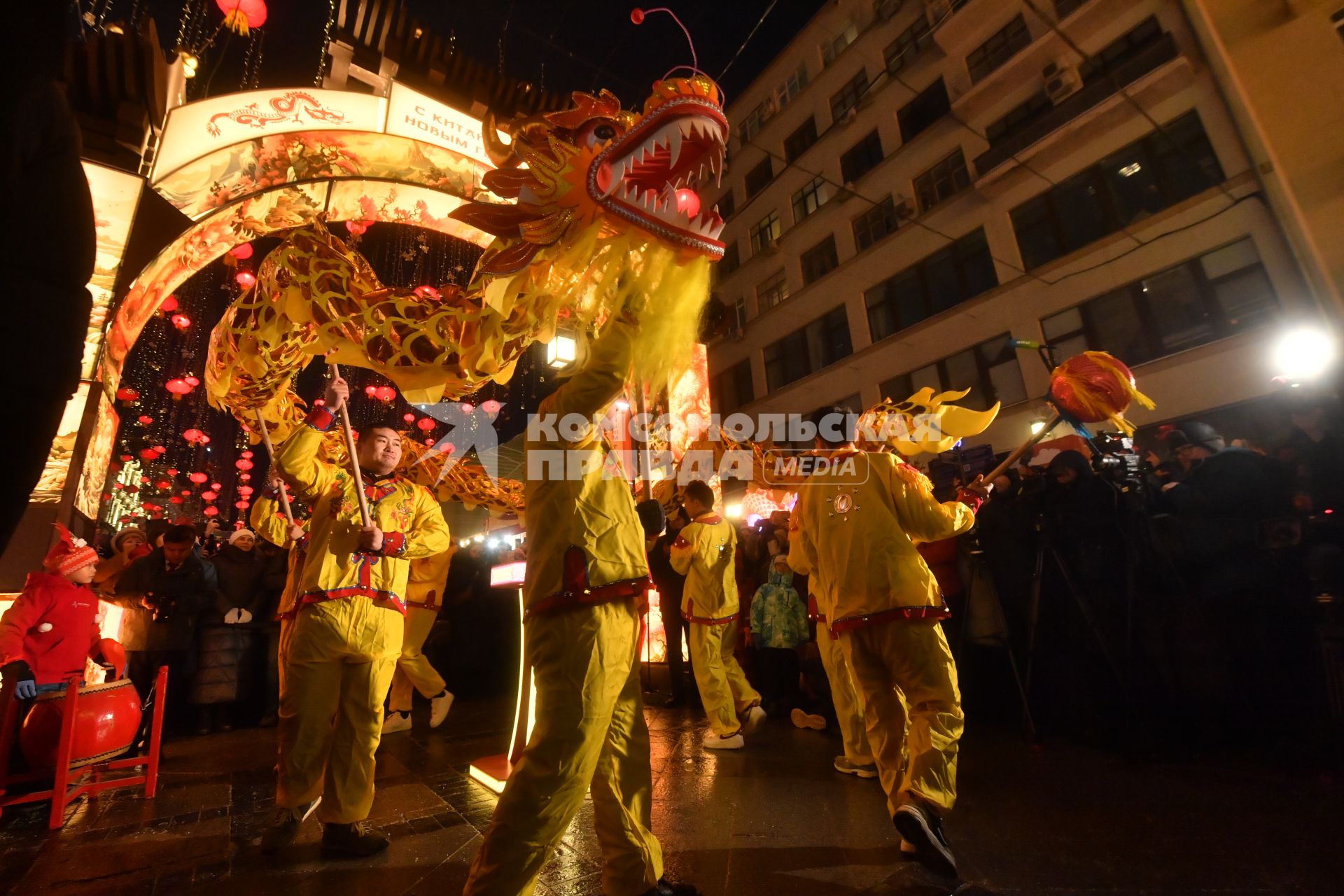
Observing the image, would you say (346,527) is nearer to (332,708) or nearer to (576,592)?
(332,708)

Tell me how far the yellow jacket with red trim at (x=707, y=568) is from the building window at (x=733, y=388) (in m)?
15.4

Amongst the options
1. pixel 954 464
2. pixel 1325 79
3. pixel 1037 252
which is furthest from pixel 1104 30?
pixel 954 464

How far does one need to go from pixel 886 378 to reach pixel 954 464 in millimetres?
4554

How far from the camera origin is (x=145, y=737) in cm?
491

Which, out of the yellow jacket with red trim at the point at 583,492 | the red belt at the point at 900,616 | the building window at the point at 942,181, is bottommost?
the red belt at the point at 900,616

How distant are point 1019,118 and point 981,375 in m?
5.85

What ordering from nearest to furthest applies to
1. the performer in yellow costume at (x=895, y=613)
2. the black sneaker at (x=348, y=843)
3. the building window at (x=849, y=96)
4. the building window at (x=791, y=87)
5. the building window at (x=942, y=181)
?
the performer in yellow costume at (x=895, y=613)
the black sneaker at (x=348, y=843)
the building window at (x=942, y=181)
the building window at (x=849, y=96)
the building window at (x=791, y=87)

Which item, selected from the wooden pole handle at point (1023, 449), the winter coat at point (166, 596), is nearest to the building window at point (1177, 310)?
the wooden pole handle at point (1023, 449)

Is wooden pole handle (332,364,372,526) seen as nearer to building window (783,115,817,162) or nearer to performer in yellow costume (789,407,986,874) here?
performer in yellow costume (789,407,986,874)

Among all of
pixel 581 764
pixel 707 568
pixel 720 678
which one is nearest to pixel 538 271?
pixel 581 764

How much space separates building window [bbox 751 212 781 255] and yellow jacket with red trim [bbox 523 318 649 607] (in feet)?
62.4

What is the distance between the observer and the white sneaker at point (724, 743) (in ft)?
13.4

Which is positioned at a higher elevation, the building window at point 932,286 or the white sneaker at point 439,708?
the building window at point 932,286

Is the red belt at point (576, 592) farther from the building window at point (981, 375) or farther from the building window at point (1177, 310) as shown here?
the building window at point (1177, 310)
